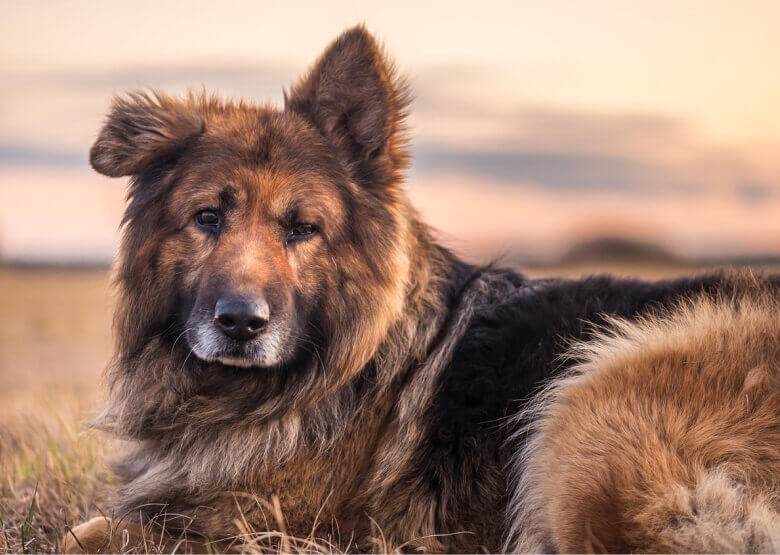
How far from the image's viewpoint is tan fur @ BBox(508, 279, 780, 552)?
2.78 metres

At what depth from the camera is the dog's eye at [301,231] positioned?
360 cm

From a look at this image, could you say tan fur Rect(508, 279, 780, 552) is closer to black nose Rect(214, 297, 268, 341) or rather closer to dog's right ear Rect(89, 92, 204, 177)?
black nose Rect(214, 297, 268, 341)

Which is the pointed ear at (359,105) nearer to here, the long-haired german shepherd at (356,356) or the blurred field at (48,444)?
the long-haired german shepherd at (356,356)

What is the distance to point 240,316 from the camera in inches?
128

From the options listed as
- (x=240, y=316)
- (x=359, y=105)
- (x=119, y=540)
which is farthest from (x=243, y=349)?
(x=359, y=105)

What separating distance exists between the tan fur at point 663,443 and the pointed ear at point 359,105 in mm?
1404

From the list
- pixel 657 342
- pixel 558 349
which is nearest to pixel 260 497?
pixel 558 349

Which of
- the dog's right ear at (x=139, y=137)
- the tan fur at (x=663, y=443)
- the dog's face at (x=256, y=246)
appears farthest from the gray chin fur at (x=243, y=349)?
the tan fur at (x=663, y=443)

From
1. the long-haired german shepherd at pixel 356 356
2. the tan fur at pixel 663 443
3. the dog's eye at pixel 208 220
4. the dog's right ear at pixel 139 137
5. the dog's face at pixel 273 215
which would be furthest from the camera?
the dog's right ear at pixel 139 137

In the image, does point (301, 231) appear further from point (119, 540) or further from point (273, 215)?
point (119, 540)

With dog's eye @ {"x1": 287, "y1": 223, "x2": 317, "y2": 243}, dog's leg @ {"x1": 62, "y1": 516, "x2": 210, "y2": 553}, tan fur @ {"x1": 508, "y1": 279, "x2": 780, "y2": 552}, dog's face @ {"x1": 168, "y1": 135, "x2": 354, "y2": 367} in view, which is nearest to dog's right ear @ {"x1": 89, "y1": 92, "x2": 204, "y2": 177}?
dog's face @ {"x1": 168, "y1": 135, "x2": 354, "y2": 367}

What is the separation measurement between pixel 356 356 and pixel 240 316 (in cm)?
69

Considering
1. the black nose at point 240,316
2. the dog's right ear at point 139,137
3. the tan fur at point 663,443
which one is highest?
the dog's right ear at point 139,137

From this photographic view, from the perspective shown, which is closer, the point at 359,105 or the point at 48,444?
the point at 359,105
